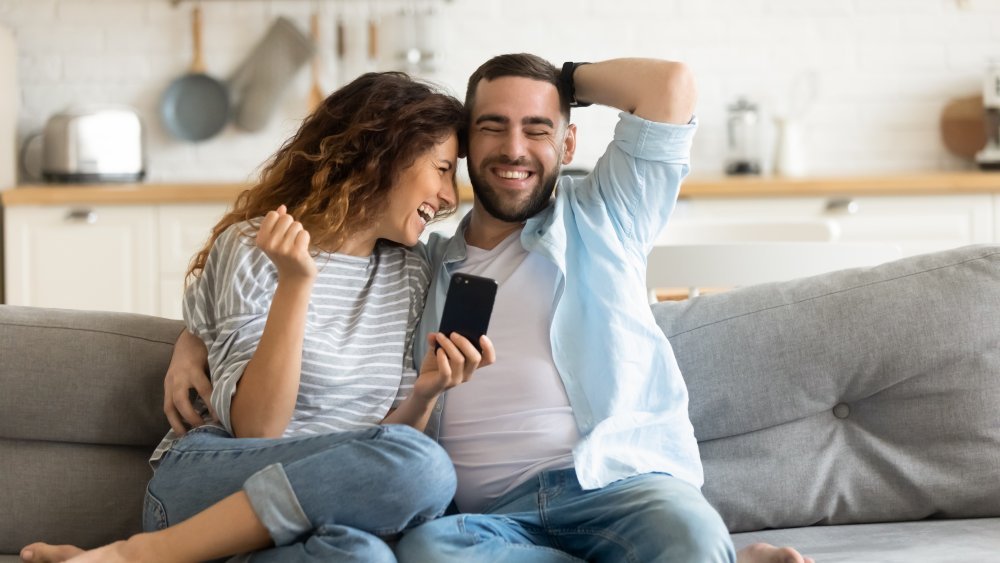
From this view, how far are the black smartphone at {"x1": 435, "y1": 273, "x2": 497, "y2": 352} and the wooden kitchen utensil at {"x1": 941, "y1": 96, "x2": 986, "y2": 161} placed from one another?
11.5 ft

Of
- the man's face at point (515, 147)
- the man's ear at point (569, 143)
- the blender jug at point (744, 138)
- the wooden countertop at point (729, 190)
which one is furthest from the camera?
the blender jug at point (744, 138)

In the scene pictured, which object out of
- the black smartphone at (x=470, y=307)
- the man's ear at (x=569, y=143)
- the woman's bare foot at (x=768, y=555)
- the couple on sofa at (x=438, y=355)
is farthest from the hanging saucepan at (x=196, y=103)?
the woman's bare foot at (x=768, y=555)

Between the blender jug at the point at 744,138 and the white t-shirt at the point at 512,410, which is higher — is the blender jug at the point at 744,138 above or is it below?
above

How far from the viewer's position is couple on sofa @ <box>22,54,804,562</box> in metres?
1.59

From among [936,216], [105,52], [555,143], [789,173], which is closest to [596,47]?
[789,173]

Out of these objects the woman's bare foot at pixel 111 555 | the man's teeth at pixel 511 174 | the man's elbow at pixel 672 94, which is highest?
the man's elbow at pixel 672 94

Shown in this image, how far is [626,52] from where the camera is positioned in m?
4.62

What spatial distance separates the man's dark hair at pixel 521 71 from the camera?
78.7 inches

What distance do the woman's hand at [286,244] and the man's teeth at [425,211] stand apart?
1.08 ft

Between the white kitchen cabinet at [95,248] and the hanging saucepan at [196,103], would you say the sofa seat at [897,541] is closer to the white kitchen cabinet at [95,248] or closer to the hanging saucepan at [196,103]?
the white kitchen cabinet at [95,248]

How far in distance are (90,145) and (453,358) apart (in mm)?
A: 2990

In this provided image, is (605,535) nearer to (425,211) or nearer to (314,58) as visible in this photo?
(425,211)

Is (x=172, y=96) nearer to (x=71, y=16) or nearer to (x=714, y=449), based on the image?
(x=71, y=16)

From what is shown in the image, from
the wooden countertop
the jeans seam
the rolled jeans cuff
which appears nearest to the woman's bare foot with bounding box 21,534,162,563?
the rolled jeans cuff
